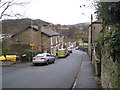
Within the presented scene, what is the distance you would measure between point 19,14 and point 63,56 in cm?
1528

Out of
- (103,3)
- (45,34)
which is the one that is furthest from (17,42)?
(103,3)

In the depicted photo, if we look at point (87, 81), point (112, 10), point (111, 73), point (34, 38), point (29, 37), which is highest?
point (29, 37)

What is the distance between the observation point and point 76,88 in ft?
23.6

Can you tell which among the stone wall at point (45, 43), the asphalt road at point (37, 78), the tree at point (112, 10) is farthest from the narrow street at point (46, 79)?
the stone wall at point (45, 43)

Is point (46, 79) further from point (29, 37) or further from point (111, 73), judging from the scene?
point (29, 37)

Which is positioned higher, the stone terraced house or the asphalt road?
the stone terraced house

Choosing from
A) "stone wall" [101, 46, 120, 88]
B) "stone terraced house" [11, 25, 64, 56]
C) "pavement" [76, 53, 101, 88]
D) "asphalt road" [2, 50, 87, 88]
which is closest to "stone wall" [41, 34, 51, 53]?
"stone terraced house" [11, 25, 64, 56]

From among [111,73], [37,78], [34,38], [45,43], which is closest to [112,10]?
[111,73]

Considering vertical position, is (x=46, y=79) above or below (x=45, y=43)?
below

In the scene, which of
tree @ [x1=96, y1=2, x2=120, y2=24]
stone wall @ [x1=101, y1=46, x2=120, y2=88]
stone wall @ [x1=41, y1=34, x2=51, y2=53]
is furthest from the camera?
stone wall @ [x1=41, y1=34, x2=51, y2=53]

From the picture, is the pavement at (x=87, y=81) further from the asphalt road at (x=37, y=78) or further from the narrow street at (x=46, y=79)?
the asphalt road at (x=37, y=78)

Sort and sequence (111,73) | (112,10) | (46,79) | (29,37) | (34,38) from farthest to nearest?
1. (29,37)
2. (34,38)
3. (46,79)
4. (111,73)
5. (112,10)

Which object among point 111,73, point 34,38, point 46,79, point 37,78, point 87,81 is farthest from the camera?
point 34,38

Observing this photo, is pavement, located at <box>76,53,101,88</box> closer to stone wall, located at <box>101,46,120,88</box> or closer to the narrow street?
the narrow street
